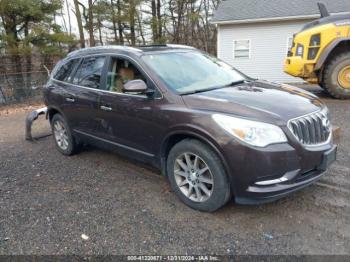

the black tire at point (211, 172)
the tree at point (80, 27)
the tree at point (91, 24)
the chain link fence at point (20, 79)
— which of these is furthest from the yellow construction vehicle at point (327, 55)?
the tree at point (91, 24)

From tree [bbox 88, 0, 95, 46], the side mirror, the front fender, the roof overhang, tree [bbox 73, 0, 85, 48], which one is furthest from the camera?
tree [bbox 88, 0, 95, 46]

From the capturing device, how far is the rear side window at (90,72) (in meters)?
4.26

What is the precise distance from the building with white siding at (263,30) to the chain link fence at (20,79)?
28.3 ft

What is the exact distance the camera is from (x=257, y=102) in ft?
9.84

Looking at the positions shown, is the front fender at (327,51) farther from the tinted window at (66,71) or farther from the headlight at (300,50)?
the tinted window at (66,71)

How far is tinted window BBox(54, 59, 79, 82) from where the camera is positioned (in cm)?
495

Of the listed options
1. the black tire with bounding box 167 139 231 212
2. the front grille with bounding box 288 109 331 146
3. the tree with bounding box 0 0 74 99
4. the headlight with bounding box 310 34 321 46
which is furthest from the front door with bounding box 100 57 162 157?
the tree with bounding box 0 0 74 99

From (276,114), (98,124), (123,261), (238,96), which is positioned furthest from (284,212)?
(98,124)

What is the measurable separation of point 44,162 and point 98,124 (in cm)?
148

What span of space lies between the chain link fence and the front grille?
11.0 meters

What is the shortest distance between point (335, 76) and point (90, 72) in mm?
6599

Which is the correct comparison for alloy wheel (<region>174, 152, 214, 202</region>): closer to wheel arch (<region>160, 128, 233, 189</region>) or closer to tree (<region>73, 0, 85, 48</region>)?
wheel arch (<region>160, 128, 233, 189</region>)

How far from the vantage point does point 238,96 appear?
10.4ft

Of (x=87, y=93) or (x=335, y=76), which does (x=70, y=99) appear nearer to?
(x=87, y=93)
